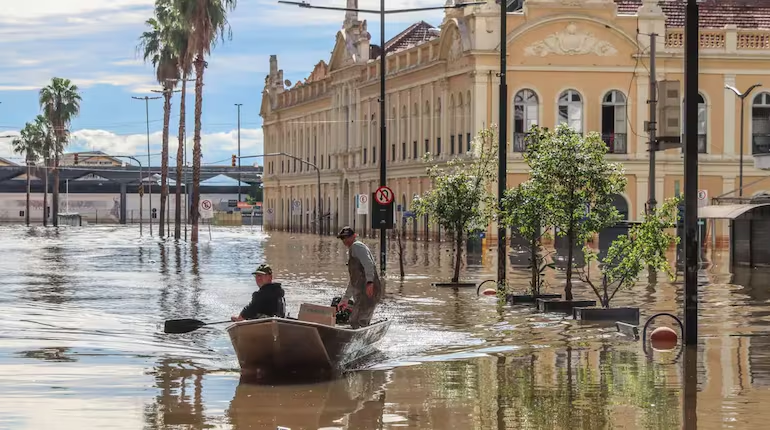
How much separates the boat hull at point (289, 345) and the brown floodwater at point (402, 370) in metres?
0.34

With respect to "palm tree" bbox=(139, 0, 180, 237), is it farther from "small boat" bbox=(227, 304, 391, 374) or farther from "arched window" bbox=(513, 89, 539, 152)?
"small boat" bbox=(227, 304, 391, 374)

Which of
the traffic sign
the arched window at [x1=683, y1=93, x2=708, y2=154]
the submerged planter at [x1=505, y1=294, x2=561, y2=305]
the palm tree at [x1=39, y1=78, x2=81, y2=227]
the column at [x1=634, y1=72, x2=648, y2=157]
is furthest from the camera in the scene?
the palm tree at [x1=39, y1=78, x2=81, y2=227]

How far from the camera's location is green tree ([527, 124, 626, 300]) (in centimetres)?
2542

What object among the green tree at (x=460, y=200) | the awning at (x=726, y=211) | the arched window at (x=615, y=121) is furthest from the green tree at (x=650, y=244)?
the arched window at (x=615, y=121)

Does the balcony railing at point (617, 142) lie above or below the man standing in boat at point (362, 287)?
above

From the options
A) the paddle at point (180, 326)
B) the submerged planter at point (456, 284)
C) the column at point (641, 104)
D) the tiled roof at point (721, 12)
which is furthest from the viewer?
the tiled roof at point (721, 12)

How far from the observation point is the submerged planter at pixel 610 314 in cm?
2398

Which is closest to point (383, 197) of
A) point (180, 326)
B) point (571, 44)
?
point (180, 326)

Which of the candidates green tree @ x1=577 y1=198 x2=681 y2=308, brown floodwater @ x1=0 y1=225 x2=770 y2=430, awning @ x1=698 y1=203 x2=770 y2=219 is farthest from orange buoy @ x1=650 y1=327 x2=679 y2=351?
awning @ x1=698 y1=203 x2=770 y2=219

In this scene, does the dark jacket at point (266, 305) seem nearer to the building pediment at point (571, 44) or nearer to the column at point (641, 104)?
the building pediment at point (571, 44)

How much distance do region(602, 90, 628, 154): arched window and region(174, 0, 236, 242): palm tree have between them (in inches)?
707

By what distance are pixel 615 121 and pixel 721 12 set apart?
10494mm

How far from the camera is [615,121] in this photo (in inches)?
2744

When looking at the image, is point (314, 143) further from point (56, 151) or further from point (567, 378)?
point (567, 378)
